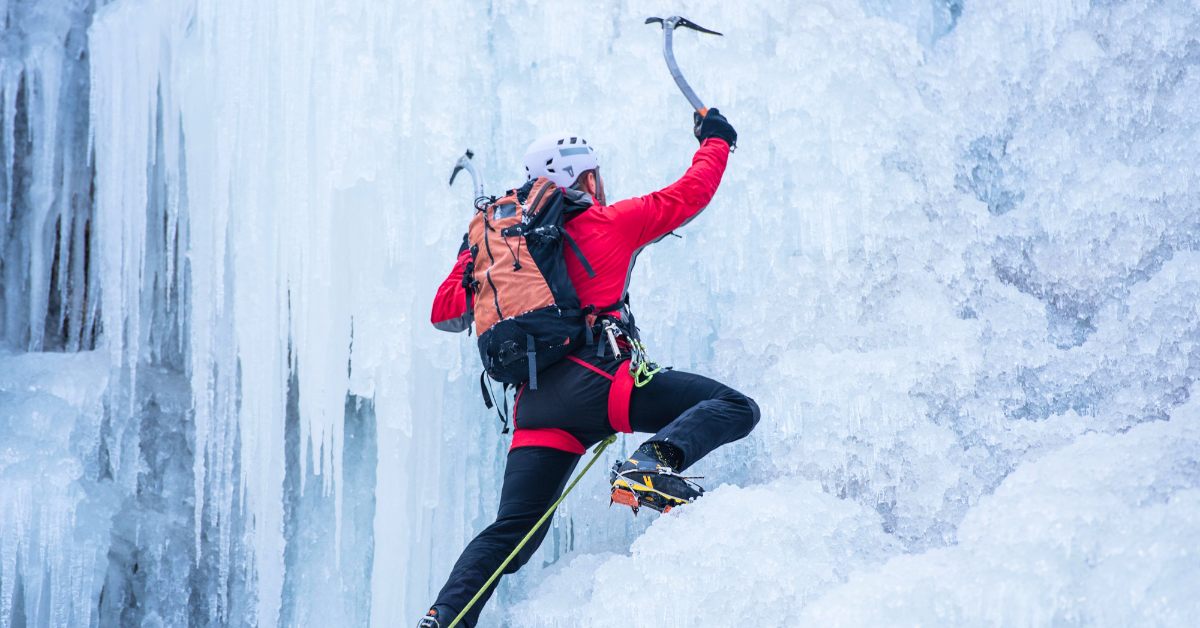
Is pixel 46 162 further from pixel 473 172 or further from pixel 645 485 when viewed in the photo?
pixel 645 485

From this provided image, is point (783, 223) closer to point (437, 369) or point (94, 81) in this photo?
point (437, 369)

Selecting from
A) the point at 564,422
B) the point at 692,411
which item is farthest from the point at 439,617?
the point at 692,411

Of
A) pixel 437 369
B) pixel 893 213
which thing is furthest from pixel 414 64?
pixel 893 213

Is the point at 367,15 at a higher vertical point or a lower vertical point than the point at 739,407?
higher

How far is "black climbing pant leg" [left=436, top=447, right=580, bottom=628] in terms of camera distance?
7.30ft

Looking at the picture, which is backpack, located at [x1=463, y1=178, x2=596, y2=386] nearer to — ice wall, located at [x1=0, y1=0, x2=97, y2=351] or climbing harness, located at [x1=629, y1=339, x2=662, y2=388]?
climbing harness, located at [x1=629, y1=339, x2=662, y2=388]

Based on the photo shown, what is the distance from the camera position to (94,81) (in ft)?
14.3

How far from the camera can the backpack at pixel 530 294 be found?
2.32 meters

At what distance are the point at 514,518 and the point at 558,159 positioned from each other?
105 cm

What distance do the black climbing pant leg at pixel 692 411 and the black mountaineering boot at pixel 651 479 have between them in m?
0.03

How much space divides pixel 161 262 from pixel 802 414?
10.9ft

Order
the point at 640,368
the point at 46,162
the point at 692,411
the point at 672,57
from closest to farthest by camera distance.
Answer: the point at 692,411, the point at 640,368, the point at 672,57, the point at 46,162

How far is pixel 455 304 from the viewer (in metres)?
2.58

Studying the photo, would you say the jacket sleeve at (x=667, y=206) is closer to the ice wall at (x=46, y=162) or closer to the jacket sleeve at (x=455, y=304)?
the jacket sleeve at (x=455, y=304)
